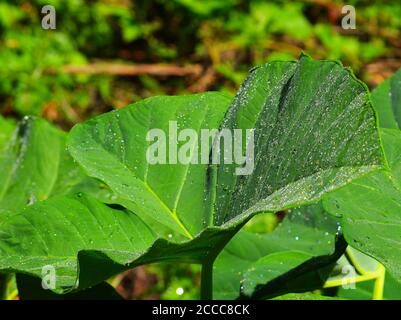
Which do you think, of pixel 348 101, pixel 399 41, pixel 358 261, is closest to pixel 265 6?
pixel 399 41

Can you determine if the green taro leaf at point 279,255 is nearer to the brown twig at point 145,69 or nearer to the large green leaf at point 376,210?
the large green leaf at point 376,210

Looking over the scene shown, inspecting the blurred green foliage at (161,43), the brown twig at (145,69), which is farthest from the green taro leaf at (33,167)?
the brown twig at (145,69)

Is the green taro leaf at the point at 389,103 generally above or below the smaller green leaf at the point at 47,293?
above

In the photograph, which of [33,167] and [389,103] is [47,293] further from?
[389,103]

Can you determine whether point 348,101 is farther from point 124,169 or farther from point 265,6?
point 265,6

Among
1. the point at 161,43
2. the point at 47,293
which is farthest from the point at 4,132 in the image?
the point at 161,43

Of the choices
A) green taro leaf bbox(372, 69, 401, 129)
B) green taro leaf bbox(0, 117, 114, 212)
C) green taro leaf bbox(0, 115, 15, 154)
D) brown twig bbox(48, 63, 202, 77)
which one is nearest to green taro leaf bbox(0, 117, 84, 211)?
green taro leaf bbox(0, 117, 114, 212)
